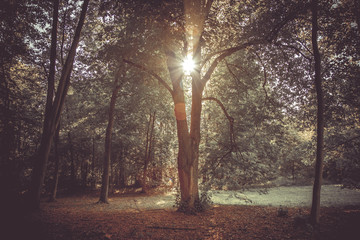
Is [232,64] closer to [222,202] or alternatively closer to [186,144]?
[186,144]

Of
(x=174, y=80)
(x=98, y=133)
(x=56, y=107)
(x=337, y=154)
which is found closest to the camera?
(x=56, y=107)

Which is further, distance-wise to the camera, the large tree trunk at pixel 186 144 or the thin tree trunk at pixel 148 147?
the thin tree trunk at pixel 148 147

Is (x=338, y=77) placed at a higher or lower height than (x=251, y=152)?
higher

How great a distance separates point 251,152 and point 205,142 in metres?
3.46

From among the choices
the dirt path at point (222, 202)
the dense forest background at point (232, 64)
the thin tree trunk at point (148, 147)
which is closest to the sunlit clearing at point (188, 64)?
the dense forest background at point (232, 64)

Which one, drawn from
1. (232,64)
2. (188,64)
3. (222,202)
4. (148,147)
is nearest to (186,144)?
(188,64)

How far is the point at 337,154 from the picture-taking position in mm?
10344

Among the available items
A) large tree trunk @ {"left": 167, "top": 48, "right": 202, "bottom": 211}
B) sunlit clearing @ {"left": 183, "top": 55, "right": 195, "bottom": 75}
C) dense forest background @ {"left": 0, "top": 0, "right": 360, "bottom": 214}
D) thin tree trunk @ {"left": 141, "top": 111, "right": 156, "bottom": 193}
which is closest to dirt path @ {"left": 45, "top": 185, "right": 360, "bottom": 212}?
dense forest background @ {"left": 0, "top": 0, "right": 360, "bottom": 214}

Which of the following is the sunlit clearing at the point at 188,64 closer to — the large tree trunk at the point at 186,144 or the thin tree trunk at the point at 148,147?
the large tree trunk at the point at 186,144

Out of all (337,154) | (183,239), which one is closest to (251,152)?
(337,154)

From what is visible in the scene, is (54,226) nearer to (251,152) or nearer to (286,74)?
(286,74)

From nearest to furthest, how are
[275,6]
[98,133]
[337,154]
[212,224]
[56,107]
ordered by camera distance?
[212,224] < [56,107] < [275,6] < [337,154] < [98,133]

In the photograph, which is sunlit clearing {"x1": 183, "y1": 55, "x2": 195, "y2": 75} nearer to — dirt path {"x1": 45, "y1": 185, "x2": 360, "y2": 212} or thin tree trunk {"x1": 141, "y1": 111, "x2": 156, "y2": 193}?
dirt path {"x1": 45, "y1": 185, "x2": 360, "y2": 212}

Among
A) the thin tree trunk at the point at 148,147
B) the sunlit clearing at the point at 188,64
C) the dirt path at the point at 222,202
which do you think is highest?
the sunlit clearing at the point at 188,64
